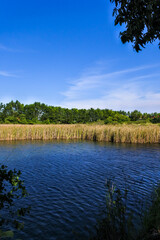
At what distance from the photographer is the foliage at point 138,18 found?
12.4 feet

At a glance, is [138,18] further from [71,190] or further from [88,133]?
[88,133]

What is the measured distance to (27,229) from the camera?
15.6ft

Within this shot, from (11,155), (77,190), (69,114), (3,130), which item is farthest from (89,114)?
(77,190)

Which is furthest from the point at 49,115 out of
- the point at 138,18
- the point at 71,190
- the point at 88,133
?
the point at 138,18

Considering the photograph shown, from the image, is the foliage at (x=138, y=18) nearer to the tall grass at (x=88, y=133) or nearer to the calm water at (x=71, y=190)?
the calm water at (x=71, y=190)

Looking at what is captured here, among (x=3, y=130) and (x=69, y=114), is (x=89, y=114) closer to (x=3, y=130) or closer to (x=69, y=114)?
(x=69, y=114)

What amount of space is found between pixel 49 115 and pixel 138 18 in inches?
1872

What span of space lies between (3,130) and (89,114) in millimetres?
36449

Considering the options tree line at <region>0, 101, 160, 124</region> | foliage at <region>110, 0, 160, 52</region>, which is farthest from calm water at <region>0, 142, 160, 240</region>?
tree line at <region>0, 101, 160, 124</region>

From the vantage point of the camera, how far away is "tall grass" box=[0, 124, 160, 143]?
2075 cm

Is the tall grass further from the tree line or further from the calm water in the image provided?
the tree line

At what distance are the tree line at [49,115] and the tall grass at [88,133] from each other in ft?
69.9

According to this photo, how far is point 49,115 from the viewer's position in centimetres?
5069

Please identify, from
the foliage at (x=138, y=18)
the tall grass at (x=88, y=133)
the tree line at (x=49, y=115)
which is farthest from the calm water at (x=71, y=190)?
the tree line at (x=49, y=115)
